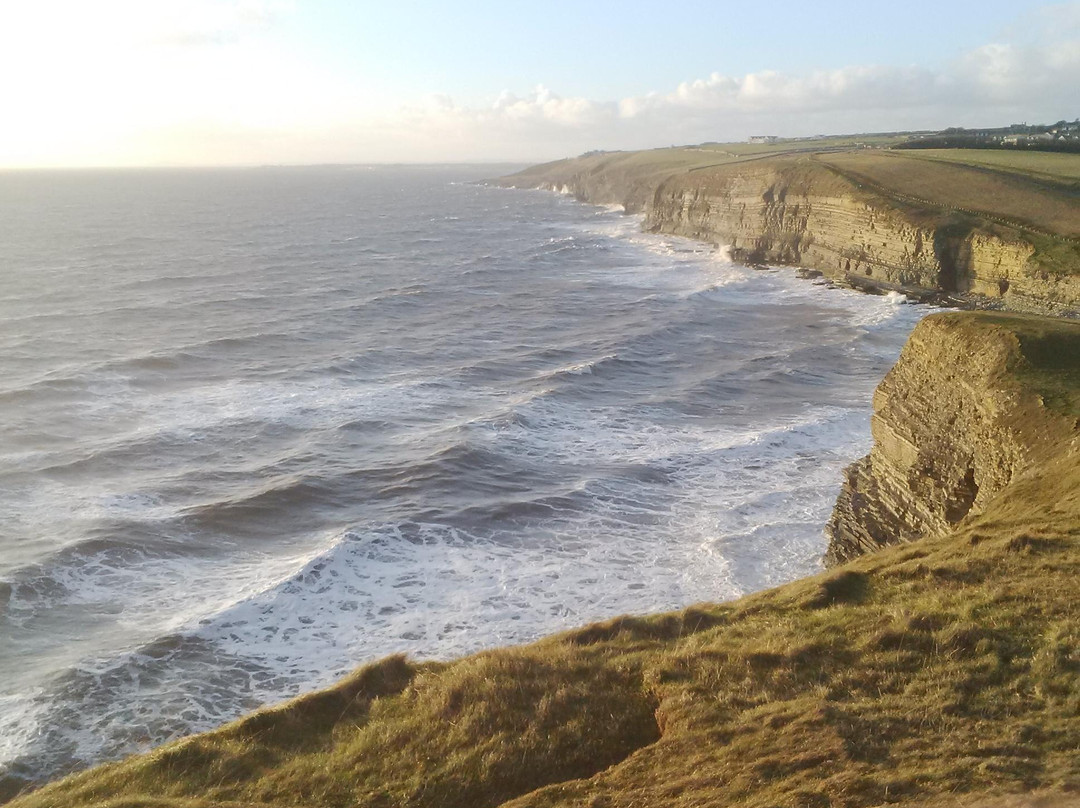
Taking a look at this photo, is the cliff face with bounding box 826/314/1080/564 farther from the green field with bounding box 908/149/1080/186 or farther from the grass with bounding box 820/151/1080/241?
the green field with bounding box 908/149/1080/186

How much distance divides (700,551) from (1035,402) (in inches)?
354

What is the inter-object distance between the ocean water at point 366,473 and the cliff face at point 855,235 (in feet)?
12.0

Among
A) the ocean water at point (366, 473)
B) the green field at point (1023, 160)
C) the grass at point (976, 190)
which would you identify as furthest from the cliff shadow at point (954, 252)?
the green field at point (1023, 160)

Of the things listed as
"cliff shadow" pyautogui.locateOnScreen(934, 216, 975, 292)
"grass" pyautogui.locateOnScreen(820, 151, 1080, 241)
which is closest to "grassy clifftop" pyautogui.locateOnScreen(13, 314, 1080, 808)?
"cliff shadow" pyautogui.locateOnScreen(934, 216, 975, 292)

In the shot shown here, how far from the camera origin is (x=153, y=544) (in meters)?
24.0

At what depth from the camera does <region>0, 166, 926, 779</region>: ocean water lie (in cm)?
1903

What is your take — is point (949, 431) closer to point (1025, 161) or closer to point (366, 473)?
point (366, 473)

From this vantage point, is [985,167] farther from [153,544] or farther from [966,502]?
[153,544]

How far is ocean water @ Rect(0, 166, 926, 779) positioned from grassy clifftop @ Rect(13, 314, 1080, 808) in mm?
5894

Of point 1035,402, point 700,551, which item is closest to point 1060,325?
point 1035,402

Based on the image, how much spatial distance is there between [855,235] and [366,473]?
166ft

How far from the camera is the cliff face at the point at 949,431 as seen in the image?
19.1m

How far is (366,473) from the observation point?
2942 centimetres

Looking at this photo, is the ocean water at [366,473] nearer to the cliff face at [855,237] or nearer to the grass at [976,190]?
the cliff face at [855,237]
